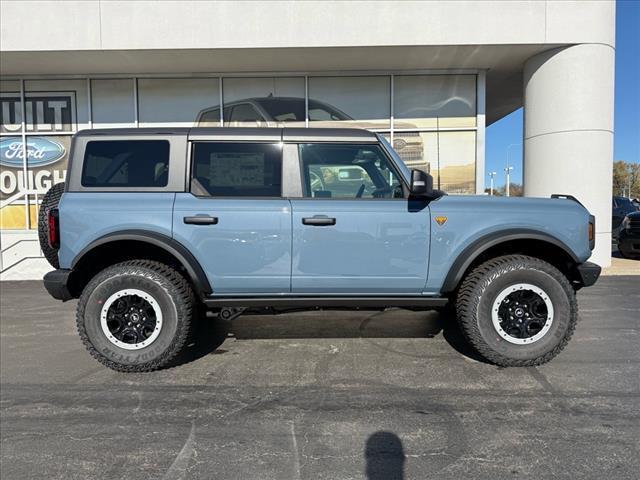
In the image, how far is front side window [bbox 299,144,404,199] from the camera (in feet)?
13.1

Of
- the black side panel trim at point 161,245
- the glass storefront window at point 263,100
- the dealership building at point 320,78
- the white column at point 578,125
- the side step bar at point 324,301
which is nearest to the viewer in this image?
the black side panel trim at point 161,245

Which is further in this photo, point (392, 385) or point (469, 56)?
point (469, 56)

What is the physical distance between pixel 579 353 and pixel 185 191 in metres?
3.94

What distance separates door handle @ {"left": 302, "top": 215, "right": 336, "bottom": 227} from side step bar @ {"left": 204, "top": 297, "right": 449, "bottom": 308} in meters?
0.64

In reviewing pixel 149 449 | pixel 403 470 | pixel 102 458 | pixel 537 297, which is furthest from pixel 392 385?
pixel 102 458

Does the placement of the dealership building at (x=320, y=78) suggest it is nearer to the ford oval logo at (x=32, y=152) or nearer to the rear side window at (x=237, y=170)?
the ford oval logo at (x=32, y=152)

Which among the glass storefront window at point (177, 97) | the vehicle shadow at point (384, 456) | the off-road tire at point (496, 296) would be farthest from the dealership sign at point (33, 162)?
the vehicle shadow at point (384, 456)

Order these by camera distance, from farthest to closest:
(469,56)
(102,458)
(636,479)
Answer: (469,56) → (102,458) → (636,479)

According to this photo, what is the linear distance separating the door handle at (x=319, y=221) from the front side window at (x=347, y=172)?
0.23m

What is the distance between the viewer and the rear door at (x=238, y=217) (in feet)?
12.6

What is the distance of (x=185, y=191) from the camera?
393 cm

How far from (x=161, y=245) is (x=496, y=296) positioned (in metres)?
2.82

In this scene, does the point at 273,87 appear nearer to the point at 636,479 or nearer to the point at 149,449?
the point at 149,449

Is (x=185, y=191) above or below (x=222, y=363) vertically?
above
